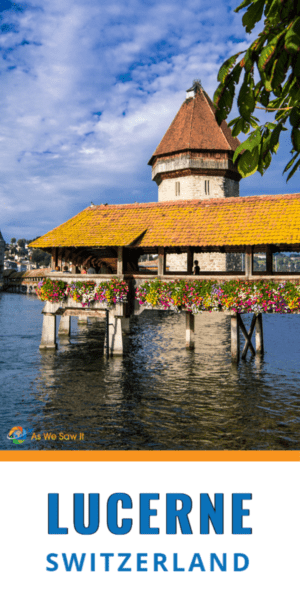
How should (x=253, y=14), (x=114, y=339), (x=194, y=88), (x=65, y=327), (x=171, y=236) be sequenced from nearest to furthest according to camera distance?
(x=253, y=14)
(x=171, y=236)
(x=114, y=339)
(x=65, y=327)
(x=194, y=88)

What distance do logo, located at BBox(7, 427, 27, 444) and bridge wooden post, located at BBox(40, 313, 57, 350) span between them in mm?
8870

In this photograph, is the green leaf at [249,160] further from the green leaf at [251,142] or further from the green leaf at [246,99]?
the green leaf at [246,99]

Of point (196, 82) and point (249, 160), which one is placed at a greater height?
point (196, 82)

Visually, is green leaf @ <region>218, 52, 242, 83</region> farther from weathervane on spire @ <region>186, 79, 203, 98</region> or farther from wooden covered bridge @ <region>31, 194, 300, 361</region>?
weathervane on spire @ <region>186, 79, 203, 98</region>

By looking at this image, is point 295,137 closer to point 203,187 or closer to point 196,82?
point 203,187

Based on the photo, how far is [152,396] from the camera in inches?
533

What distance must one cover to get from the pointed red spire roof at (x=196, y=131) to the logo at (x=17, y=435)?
1334 inches

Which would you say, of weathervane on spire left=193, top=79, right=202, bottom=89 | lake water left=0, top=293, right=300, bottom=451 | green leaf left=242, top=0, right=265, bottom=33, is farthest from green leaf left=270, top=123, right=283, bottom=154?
weathervane on spire left=193, top=79, right=202, bottom=89

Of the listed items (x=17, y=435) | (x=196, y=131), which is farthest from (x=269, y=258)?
(x=196, y=131)

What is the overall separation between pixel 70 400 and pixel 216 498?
8129mm

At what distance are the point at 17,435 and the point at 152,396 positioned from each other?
4724mm

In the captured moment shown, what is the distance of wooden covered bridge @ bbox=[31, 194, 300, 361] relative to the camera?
1645 cm

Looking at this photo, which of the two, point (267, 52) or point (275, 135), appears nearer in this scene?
point (267, 52)

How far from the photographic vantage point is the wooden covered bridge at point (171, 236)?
1645 centimetres
